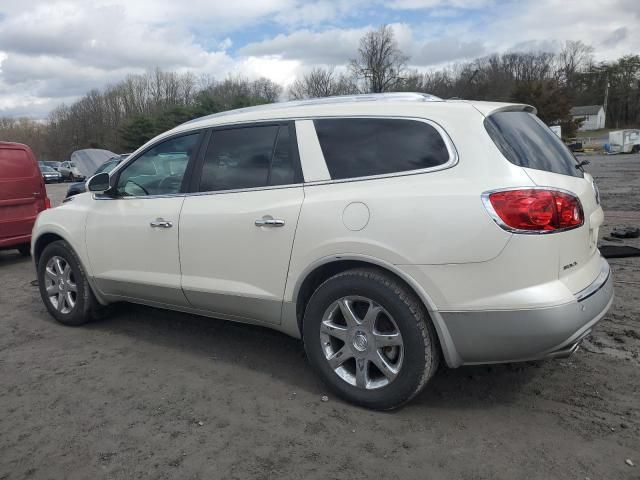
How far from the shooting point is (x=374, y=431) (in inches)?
118

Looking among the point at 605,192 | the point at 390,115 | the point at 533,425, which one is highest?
the point at 390,115

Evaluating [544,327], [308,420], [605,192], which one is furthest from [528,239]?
[605,192]

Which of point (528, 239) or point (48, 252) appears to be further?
point (48, 252)

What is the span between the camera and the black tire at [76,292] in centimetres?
482

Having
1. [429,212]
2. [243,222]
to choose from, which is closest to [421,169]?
[429,212]

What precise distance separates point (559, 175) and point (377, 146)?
1041 mm

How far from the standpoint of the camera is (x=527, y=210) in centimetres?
272

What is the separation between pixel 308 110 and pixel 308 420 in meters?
1.97

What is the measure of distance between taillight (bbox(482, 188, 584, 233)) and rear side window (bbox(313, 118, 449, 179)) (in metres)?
0.40

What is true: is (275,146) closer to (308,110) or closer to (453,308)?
(308,110)

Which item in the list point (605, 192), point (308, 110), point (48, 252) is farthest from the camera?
point (605, 192)

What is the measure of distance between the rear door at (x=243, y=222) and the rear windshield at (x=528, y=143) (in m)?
1.22

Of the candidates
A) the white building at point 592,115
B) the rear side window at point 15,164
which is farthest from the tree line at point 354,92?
the rear side window at point 15,164

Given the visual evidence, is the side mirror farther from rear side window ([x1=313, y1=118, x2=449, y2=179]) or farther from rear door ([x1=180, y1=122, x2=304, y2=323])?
rear side window ([x1=313, y1=118, x2=449, y2=179])
